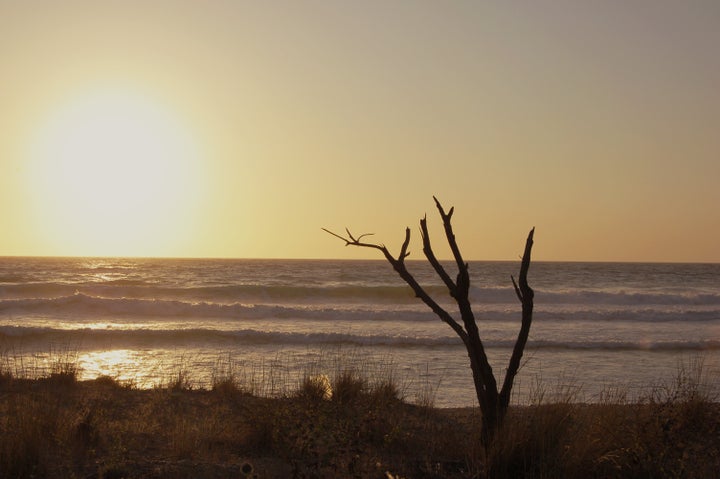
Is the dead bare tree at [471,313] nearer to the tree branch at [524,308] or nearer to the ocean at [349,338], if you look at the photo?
the tree branch at [524,308]

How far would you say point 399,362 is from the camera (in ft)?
55.3

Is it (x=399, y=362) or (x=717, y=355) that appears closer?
(x=399, y=362)

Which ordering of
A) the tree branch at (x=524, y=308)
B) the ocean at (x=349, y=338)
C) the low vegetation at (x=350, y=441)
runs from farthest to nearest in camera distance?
the ocean at (x=349, y=338) → the tree branch at (x=524, y=308) → the low vegetation at (x=350, y=441)

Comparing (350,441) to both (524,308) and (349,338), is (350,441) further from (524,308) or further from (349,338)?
(349,338)

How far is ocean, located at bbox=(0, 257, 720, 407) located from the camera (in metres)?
14.3

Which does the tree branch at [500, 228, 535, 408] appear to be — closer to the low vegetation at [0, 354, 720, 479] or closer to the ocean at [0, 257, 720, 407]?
the low vegetation at [0, 354, 720, 479]

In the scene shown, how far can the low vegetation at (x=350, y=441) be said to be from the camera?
591 cm

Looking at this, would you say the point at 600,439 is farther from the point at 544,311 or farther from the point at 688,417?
the point at 544,311

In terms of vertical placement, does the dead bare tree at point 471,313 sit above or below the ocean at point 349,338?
above

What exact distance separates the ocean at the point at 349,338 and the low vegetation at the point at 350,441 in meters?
1.06

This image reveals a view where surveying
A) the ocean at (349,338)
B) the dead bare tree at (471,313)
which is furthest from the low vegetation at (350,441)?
the ocean at (349,338)

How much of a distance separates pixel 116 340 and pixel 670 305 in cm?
3150

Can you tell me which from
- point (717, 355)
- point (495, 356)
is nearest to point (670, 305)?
point (717, 355)

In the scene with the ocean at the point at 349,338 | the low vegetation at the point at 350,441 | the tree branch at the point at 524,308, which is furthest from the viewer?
the ocean at the point at 349,338
